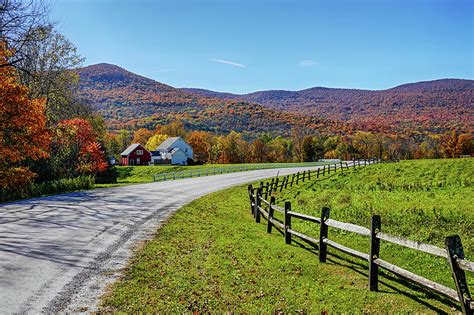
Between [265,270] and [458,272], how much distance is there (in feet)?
15.5

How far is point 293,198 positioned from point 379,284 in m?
20.3

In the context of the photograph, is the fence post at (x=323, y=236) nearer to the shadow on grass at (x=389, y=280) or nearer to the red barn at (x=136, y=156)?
the shadow on grass at (x=389, y=280)

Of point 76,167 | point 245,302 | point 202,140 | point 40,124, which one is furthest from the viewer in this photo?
point 202,140

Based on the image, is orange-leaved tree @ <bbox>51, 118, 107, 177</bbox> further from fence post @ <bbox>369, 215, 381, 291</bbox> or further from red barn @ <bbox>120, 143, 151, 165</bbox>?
red barn @ <bbox>120, 143, 151, 165</bbox>

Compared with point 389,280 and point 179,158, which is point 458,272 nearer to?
point 389,280

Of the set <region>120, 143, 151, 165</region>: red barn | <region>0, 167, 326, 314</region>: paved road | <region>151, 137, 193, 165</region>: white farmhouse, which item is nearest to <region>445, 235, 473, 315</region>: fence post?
<region>0, 167, 326, 314</region>: paved road

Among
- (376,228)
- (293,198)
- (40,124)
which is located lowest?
(293,198)

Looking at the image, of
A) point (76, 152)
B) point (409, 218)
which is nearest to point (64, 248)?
point (409, 218)

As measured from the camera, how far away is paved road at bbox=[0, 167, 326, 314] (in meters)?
7.65

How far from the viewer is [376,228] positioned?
8.73 m

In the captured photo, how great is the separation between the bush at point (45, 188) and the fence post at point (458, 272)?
2409 cm

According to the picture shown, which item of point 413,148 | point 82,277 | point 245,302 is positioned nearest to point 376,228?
point 245,302

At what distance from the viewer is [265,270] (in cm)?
1002

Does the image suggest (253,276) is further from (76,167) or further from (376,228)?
(76,167)
